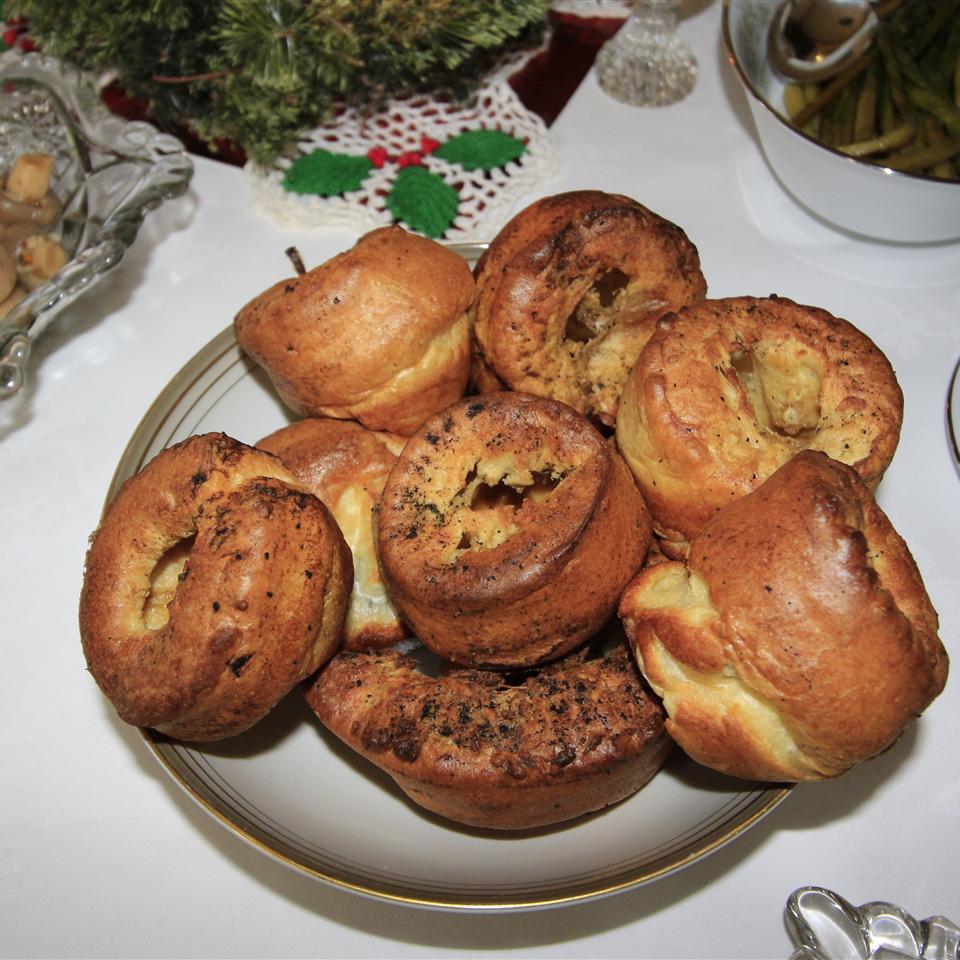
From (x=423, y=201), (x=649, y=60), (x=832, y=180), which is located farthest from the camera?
(x=649, y=60)

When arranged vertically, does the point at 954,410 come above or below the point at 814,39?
below

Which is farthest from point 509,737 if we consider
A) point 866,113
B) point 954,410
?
point 866,113

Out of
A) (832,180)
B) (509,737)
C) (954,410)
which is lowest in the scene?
(954,410)

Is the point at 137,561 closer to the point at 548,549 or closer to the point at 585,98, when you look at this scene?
the point at 548,549

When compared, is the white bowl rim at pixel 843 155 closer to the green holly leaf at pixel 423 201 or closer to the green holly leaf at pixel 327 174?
the green holly leaf at pixel 423 201

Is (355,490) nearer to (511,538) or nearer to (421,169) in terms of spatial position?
(511,538)

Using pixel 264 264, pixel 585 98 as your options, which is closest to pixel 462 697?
pixel 264 264

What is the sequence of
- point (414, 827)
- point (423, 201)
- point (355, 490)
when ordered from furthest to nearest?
1. point (423, 201)
2. point (355, 490)
3. point (414, 827)
